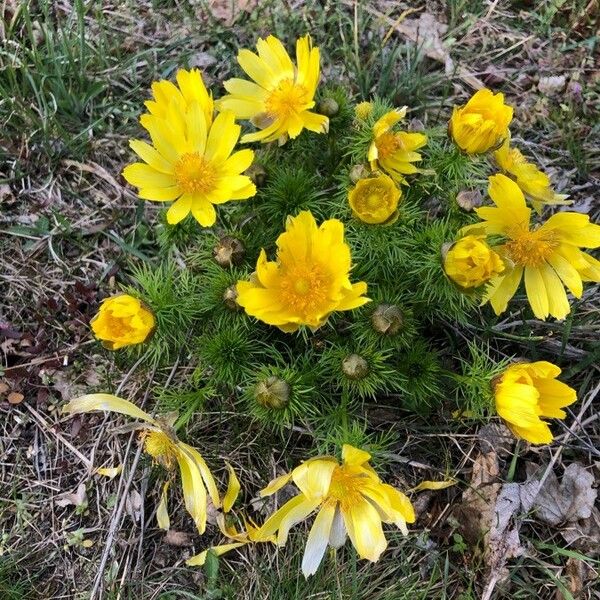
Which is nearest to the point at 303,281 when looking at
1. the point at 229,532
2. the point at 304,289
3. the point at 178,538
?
→ the point at 304,289

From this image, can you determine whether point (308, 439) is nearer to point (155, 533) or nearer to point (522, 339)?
point (155, 533)

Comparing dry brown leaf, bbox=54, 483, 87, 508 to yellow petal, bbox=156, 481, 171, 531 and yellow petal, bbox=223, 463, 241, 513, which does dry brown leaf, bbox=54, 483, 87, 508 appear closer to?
yellow petal, bbox=156, 481, 171, 531

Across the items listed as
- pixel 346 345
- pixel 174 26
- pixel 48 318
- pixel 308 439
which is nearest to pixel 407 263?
pixel 346 345

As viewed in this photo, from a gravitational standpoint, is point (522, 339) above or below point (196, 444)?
above

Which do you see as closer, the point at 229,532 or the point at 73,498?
the point at 229,532

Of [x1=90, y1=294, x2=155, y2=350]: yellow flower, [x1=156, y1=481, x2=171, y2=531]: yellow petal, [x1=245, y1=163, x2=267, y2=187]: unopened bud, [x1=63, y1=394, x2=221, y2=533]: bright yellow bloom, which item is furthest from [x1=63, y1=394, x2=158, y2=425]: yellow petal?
[x1=245, y1=163, x2=267, y2=187]: unopened bud

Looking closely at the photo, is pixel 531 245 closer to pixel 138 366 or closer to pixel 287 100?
pixel 287 100

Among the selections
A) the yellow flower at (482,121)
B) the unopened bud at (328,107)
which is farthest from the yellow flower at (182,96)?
the yellow flower at (482,121)
